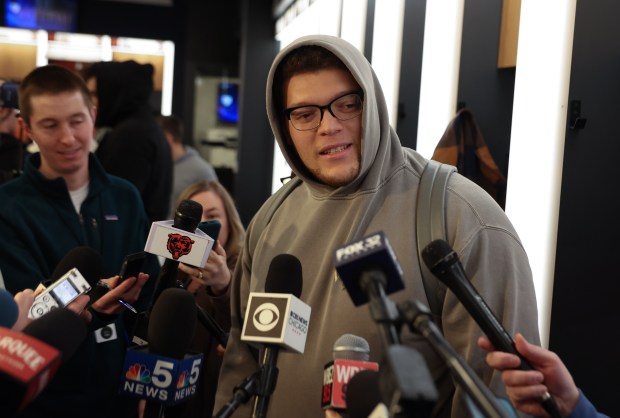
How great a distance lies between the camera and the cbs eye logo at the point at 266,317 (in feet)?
4.51

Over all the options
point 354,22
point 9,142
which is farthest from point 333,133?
point 354,22

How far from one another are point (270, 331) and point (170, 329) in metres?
0.36

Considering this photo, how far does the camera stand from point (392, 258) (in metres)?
1.16

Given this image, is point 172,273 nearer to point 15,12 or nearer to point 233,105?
point 233,105

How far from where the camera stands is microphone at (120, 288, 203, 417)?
5.14 ft

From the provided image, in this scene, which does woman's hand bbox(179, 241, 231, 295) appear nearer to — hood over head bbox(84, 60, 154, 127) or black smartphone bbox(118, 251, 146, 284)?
black smartphone bbox(118, 251, 146, 284)

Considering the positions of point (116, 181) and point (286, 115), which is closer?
point (286, 115)

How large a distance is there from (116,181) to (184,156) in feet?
11.4

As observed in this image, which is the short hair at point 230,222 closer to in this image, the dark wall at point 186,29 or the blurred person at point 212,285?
the blurred person at point 212,285

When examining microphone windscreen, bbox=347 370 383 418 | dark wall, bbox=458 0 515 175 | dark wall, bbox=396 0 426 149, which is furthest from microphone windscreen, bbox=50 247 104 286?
dark wall, bbox=396 0 426 149

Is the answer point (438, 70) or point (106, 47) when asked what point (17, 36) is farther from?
point (438, 70)

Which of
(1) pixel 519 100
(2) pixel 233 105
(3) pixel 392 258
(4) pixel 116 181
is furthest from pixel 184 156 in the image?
(2) pixel 233 105

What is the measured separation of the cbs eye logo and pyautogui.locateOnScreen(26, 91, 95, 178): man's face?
159cm

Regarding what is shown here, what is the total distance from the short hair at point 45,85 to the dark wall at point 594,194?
168cm
